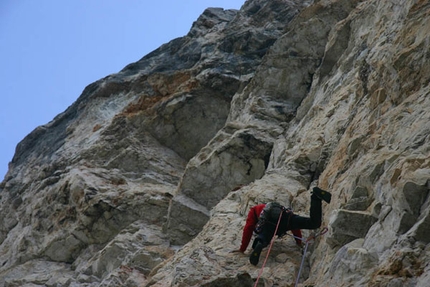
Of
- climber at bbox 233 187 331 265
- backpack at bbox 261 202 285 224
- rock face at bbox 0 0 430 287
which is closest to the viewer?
rock face at bbox 0 0 430 287

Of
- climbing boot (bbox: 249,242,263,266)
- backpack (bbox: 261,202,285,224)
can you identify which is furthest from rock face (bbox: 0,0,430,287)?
backpack (bbox: 261,202,285,224)

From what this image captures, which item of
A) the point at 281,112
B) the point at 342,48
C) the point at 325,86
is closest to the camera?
the point at 325,86

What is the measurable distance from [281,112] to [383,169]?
10.9 meters

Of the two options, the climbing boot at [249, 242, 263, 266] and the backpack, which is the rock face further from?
the backpack

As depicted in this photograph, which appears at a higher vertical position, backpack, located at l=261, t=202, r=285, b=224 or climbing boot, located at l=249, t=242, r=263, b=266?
backpack, located at l=261, t=202, r=285, b=224

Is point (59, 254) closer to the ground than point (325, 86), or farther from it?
closer to the ground

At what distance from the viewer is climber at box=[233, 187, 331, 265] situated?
351 inches

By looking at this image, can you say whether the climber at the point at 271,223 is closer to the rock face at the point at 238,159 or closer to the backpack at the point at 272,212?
the backpack at the point at 272,212

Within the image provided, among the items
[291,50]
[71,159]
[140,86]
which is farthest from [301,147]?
[140,86]

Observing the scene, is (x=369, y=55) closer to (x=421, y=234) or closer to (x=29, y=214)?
(x=421, y=234)

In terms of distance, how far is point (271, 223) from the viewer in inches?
376

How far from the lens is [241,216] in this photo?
1226cm

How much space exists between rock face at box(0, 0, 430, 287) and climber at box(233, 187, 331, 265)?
0.25 metres

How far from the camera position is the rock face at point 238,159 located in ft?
24.6
